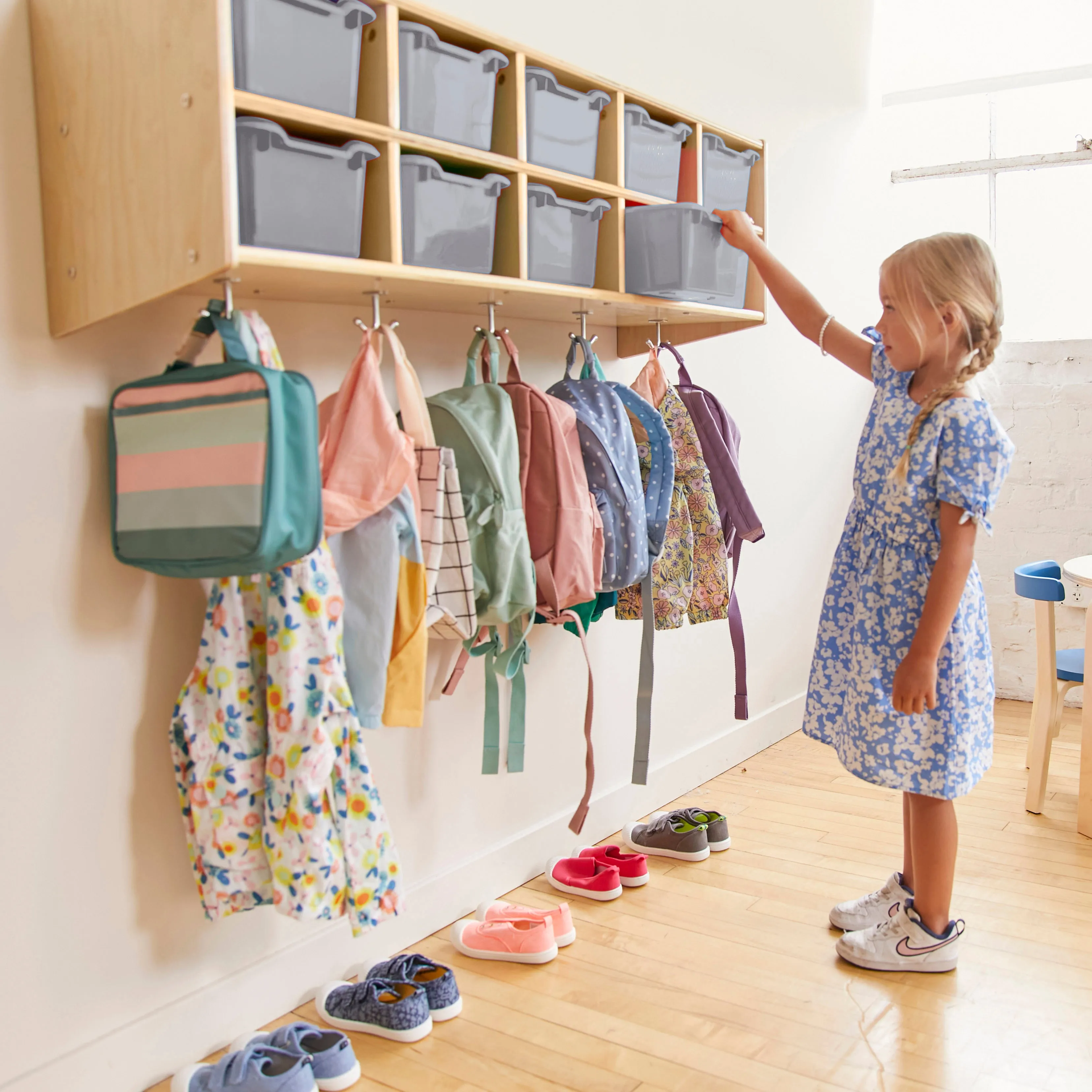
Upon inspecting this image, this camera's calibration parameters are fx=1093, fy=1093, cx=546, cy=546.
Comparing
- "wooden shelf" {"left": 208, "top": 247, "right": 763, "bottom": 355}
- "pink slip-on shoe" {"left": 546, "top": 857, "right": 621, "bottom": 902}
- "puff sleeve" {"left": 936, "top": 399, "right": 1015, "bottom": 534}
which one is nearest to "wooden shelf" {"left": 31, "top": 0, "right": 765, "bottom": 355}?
"wooden shelf" {"left": 208, "top": 247, "right": 763, "bottom": 355}

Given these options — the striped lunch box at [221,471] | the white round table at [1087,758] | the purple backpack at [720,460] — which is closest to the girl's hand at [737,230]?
the purple backpack at [720,460]

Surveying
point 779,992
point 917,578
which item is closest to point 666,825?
point 779,992

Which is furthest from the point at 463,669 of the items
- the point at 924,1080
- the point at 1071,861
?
the point at 1071,861

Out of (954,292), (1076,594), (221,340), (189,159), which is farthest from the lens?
(1076,594)

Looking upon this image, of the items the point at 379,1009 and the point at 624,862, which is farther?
the point at 624,862

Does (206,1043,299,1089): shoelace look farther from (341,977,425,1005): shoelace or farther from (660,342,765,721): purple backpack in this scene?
(660,342,765,721): purple backpack

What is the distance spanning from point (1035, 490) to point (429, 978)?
3053 mm

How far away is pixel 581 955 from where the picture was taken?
83.6 inches

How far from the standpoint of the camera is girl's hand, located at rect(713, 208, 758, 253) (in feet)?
7.00

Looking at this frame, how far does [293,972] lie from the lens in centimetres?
192

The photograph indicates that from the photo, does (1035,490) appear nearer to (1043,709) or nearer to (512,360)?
(1043,709)

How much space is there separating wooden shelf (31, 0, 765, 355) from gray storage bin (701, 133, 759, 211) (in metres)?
0.52

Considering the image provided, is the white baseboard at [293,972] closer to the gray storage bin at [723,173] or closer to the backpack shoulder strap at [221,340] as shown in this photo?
the backpack shoulder strap at [221,340]

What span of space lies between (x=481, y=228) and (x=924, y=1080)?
1.51m
